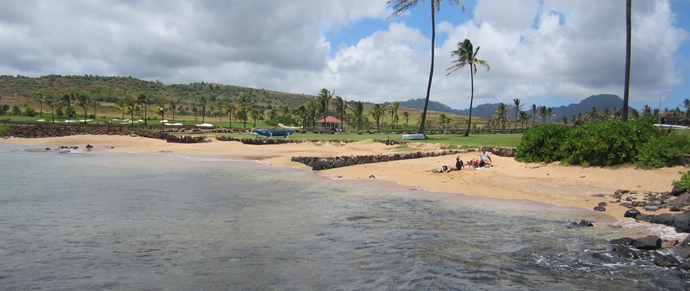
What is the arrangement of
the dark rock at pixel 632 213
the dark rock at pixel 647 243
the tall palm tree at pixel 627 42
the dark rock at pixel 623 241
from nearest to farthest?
1. the dark rock at pixel 647 243
2. the dark rock at pixel 623 241
3. the dark rock at pixel 632 213
4. the tall palm tree at pixel 627 42

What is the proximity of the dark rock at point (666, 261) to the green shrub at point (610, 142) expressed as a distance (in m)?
10.6

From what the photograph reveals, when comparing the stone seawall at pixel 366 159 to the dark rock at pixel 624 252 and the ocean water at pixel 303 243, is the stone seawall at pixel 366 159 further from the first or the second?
the dark rock at pixel 624 252

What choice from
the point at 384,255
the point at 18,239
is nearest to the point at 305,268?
the point at 384,255

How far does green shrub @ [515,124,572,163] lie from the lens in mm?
19953

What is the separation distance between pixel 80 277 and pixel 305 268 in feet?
11.8

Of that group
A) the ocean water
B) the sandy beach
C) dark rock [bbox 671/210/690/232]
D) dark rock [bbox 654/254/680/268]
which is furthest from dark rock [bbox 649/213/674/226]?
dark rock [bbox 654/254/680/268]

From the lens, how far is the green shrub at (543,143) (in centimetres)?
1995

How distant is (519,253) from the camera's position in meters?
8.23

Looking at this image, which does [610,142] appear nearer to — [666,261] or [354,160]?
[666,261]

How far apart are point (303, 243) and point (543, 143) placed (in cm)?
1536

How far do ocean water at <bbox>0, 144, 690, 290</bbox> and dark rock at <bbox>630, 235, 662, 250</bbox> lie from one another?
0.56m

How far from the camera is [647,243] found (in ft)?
26.5

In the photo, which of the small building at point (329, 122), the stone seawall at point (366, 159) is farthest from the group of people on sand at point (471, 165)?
the small building at point (329, 122)

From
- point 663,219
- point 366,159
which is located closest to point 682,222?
point 663,219
